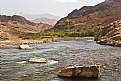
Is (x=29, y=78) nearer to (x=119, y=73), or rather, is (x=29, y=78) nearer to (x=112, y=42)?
(x=119, y=73)

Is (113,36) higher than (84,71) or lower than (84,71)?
higher

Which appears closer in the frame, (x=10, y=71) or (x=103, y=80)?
(x=103, y=80)

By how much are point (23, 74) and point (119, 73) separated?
20.7 m

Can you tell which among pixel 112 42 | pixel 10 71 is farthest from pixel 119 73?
pixel 112 42

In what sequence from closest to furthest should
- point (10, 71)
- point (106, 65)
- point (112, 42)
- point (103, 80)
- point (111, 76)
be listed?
point (103, 80) → point (111, 76) → point (10, 71) → point (106, 65) → point (112, 42)

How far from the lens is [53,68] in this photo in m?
66.2

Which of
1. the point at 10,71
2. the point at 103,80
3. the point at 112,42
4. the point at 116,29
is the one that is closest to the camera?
the point at 103,80

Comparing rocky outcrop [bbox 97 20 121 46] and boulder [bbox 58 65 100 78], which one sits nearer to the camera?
boulder [bbox 58 65 100 78]

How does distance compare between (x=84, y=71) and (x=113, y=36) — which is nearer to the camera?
(x=84, y=71)

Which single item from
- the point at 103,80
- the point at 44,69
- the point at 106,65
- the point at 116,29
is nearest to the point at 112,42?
the point at 116,29

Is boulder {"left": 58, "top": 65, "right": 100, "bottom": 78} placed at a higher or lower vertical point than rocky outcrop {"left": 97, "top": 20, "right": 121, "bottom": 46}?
lower

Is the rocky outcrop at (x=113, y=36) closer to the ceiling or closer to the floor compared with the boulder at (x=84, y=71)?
closer to the ceiling

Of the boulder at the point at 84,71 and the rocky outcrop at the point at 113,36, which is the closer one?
the boulder at the point at 84,71

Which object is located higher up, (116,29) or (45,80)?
(116,29)
